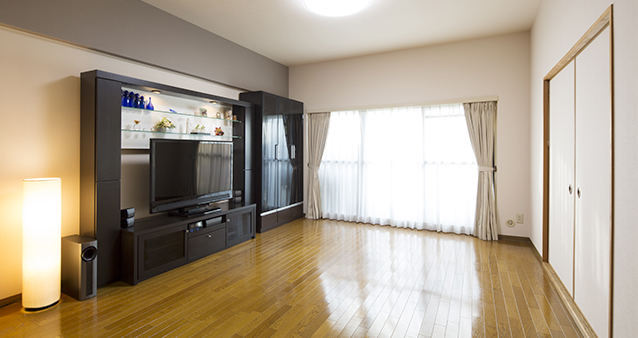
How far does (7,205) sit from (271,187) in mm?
3053

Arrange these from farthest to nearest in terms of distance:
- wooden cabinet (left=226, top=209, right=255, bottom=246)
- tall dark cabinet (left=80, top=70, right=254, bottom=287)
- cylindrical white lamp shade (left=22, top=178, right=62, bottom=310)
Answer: wooden cabinet (left=226, top=209, right=255, bottom=246) < tall dark cabinet (left=80, top=70, right=254, bottom=287) < cylindrical white lamp shade (left=22, top=178, right=62, bottom=310)

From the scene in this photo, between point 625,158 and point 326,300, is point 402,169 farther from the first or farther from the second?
point 625,158

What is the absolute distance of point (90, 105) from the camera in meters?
2.79

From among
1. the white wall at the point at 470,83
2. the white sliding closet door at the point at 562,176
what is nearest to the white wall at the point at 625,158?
the white sliding closet door at the point at 562,176

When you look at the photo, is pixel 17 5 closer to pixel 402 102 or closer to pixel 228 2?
pixel 228 2

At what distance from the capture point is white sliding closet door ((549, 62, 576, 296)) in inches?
102

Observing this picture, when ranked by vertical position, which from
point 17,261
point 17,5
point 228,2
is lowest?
point 17,261

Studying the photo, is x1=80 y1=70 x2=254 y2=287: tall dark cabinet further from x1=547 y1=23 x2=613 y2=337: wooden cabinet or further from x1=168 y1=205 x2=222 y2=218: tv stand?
x1=547 y1=23 x2=613 y2=337: wooden cabinet

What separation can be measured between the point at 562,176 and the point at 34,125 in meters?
4.72

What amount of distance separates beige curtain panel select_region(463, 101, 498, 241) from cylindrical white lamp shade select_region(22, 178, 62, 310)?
4937 mm

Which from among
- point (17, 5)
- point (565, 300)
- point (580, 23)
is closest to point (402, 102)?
point (580, 23)

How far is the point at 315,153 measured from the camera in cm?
580

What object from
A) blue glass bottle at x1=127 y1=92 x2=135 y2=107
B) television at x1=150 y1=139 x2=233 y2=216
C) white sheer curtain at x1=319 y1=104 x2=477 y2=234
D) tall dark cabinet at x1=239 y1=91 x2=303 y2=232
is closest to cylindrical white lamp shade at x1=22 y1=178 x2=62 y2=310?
television at x1=150 y1=139 x2=233 y2=216

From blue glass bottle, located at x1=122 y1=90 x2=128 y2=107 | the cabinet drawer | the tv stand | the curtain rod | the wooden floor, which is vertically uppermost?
the curtain rod
